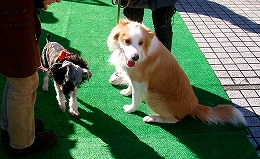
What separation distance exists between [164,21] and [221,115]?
1292mm

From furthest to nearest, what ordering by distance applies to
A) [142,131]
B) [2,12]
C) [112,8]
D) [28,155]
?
[112,8], [142,131], [28,155], [2,12]

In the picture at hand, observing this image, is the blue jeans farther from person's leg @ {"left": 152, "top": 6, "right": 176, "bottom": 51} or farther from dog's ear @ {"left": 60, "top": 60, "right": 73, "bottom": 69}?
dog's ear @ {"left": 60, "top": 60, "right": 73, "bottom": 69}

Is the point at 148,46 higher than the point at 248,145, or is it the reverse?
the point at 148,46

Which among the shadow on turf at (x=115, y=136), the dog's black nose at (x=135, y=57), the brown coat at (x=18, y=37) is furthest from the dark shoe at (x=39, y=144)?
the dog's black nose at (x=135, y=57)

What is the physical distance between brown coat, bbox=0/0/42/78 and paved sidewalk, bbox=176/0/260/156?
2436mm

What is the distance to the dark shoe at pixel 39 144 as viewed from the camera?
2564mm

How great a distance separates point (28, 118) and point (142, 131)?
1.25 meters

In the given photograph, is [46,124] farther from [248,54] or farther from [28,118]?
[248,54]

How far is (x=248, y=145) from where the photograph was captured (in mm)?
2941

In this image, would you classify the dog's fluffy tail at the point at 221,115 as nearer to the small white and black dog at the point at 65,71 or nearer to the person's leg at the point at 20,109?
the small white and black dog at the point at 65,71

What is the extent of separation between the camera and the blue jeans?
3.33 meters

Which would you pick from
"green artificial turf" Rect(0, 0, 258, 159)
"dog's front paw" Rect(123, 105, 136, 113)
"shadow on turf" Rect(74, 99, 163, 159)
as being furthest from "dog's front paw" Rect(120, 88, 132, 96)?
"shadow on turf" Rect(74, 99, 163, 159)

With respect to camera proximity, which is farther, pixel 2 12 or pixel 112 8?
pixel 112 8

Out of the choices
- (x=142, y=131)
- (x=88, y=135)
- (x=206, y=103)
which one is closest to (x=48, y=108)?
(x=88, y=135)
